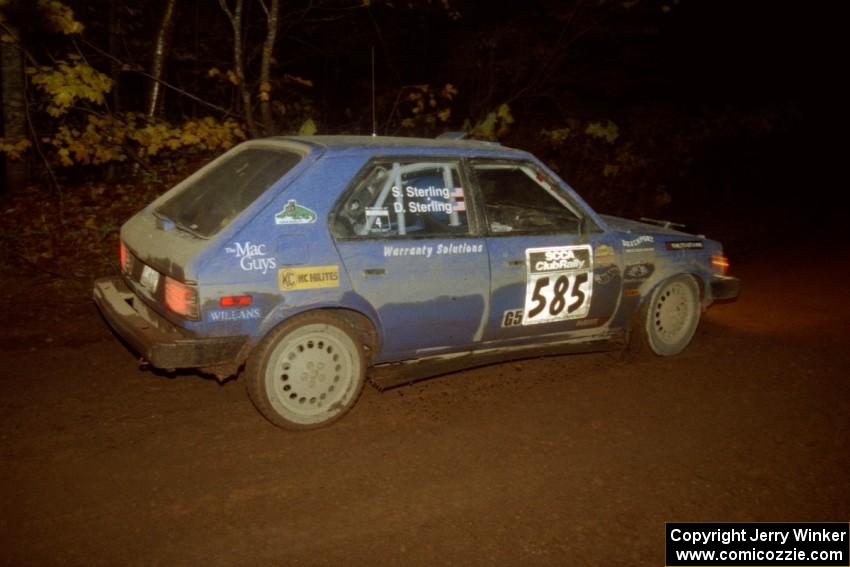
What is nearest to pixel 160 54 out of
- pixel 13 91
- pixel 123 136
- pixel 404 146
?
pixel 123 136

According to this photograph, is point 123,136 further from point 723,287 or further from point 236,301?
point 723,287

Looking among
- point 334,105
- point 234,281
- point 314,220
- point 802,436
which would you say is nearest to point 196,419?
point 234,281

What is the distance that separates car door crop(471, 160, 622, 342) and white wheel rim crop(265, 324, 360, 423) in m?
1.04

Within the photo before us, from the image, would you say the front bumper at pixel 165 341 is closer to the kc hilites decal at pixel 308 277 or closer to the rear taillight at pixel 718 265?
the kc hilites decal at pixel 308 277

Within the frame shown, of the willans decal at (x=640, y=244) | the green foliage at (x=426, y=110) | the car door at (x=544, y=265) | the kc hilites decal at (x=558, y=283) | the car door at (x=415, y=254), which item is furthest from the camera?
the green foliage at (x=426, y=110)

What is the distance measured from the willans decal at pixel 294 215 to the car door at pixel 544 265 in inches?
48.1

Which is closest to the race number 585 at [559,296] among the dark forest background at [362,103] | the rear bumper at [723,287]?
the rear bumper at [723,287]

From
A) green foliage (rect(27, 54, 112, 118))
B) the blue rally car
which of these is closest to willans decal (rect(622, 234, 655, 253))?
the blue rally car

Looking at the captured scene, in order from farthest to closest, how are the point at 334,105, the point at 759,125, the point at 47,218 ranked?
the point at 759,125, the point at 334,105, the point at 47,218

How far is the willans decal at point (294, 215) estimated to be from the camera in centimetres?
427

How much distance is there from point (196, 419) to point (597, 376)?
2.95 metres

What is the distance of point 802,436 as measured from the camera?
4.79 m

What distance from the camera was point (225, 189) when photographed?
186 inches

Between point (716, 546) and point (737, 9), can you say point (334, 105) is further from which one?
point (737, 9)
